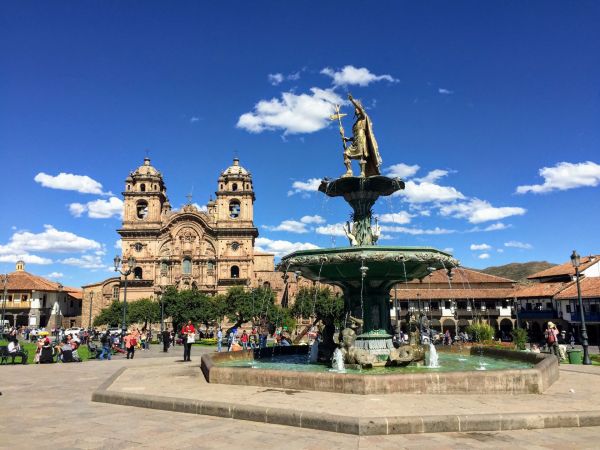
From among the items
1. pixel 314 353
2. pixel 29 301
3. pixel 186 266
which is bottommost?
pixel 314 353

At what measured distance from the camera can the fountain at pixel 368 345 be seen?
7.79 meters

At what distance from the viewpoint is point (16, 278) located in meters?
63.2

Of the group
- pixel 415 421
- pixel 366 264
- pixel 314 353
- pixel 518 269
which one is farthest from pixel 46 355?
pixel 518 269

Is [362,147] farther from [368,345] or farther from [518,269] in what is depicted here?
[518,269]

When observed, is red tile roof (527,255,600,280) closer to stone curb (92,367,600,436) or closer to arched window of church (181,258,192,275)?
arched window of church (181,258,192,275)

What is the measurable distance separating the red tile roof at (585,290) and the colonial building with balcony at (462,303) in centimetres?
795

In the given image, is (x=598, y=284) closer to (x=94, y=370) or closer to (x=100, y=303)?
(x=94, y=370)

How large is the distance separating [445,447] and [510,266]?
14610 centimetres

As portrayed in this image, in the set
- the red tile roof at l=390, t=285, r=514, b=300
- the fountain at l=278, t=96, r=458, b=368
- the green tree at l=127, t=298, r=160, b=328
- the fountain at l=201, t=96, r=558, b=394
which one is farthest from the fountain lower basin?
the red tile roof at l=390, t=285, r=514, b=300

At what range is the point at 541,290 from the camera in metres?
45.5

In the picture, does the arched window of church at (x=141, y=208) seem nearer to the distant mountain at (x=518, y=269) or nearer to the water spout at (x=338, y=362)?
the water spout at (x=338, y=362)

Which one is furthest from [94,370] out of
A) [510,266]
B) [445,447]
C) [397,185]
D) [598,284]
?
[510,266]

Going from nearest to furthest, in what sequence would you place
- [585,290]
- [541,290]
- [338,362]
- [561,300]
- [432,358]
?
1. [338,362]
2. [432,358]
3. [585,290]
4. [561,300]
5. [541,290]

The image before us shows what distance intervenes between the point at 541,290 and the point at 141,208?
49.4 m
